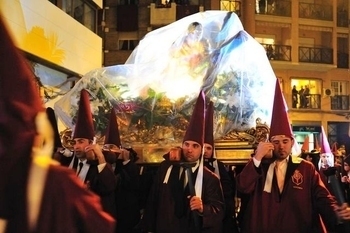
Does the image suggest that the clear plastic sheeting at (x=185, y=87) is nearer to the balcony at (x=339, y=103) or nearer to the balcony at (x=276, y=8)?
the balcony at (x=276, y=8)

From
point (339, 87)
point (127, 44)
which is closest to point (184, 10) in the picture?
point (127, 44)

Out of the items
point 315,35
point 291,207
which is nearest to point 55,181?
point 291,207

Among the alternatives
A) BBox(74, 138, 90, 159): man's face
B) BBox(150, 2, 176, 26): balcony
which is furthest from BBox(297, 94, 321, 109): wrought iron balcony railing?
BBox(74, 138, 90, 159): man's face

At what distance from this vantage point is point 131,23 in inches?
1254

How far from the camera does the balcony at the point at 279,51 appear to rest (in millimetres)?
32281

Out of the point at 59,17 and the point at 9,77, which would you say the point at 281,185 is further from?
the point at 59,17

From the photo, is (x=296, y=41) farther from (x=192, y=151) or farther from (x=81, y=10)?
(x=192, y=151)

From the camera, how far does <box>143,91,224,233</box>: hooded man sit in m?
5.39

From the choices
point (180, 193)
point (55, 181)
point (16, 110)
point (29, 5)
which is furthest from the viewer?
point (29, 5)

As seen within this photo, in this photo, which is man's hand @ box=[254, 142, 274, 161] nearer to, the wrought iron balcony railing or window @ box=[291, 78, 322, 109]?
window @ box=[291, 78, 322, 109]

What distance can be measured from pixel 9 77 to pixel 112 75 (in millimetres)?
7743

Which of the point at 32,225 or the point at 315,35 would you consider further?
the point at 315,35

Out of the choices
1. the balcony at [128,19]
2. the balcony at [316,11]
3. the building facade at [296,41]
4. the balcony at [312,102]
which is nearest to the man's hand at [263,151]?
the building facade at [296,41]

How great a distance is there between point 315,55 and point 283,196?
29.4 metres
